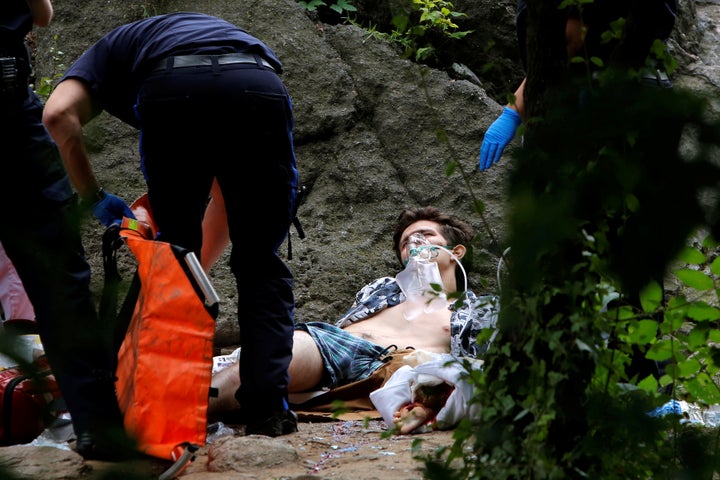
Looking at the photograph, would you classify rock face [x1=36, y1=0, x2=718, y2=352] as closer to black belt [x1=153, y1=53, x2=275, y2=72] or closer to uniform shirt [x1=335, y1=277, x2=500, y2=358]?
uniform shirt [x1=335, y1=277, x2=500, y2=358]

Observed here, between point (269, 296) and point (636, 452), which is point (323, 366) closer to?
point (269, 296)

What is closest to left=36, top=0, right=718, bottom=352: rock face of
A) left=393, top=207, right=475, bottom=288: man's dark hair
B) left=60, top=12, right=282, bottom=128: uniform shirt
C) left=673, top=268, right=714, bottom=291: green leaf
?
left=393, top=207, right=475, bottom=288: man's dark hair

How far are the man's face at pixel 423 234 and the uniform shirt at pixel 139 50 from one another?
4.87 ft

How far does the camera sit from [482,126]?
5.31 meters

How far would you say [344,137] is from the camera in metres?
5.35

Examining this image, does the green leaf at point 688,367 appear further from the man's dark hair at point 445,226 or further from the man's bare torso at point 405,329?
the man's dark hair at point 445,226

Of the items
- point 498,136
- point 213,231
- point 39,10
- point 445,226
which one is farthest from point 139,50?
point 445,226

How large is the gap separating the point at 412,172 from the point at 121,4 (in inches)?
85.0

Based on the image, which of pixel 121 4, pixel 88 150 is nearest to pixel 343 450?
pixel 88 150

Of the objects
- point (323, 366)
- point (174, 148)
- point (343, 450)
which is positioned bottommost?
point (323, 366)

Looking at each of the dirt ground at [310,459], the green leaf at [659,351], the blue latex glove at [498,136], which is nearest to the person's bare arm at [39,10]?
the dirt ground at [310,459]

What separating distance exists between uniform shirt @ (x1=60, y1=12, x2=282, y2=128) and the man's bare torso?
1.50m

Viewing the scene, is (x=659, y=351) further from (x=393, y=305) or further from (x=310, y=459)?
(x=393, y=305)

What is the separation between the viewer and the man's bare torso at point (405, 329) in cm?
407
